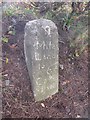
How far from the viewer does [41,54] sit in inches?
107

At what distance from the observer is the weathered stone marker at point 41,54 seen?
105 inches

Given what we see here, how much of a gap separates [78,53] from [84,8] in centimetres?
64

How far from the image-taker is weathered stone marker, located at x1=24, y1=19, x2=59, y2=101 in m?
2.67

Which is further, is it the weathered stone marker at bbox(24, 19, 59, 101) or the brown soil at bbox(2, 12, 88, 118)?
the brown soil at bbox(2, 12, 88, 118)

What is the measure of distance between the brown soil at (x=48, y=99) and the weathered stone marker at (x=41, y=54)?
0.14 m

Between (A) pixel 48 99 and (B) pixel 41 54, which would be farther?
(A) pixel 48 99

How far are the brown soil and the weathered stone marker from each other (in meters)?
0.14

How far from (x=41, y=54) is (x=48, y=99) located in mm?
594

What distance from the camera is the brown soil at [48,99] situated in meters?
2.88

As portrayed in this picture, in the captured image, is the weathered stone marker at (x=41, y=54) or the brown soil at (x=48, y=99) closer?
the weathered stone marker at (x=41, y=54)

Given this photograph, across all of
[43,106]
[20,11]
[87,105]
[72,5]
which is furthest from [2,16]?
[87,105]

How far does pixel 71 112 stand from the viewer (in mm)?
2982

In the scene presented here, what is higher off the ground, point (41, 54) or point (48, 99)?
point (41, 54)

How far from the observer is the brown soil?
2.88 metres
